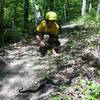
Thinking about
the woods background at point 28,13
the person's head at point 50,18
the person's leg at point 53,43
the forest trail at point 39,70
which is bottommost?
the woods background at point 28,13

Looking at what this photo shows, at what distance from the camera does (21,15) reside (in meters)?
35.4

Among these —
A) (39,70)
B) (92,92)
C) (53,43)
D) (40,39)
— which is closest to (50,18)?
(40,39)

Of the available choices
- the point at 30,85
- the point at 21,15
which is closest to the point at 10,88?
the point at 30,85

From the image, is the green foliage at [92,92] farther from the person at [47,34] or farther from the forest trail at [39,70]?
the person at [47,34]

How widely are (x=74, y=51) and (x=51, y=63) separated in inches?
52.0

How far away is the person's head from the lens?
934 cm

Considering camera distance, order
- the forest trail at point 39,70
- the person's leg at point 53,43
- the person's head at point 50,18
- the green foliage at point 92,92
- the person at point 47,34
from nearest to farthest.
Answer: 1. the green foliage at point 92,92
2. the forest trail at point 39,70
3. the person's head at point 50,18
4. the person at point 47,34
5. the person's leg at point 53,43

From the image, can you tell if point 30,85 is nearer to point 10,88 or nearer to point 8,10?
point 10,88

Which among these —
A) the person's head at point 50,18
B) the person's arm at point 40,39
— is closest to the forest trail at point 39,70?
the person's arm at point 40,39

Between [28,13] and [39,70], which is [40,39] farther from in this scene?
[28,13]

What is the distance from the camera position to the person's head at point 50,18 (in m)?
9.34

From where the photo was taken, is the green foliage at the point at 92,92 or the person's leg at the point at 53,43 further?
the person's leg at the point at 53,43

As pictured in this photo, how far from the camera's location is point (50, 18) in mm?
9406

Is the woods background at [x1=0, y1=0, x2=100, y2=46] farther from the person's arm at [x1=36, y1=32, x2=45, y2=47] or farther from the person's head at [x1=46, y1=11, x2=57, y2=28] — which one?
the person's head at [x1=46, y1=11, x2=57, y2=28]
